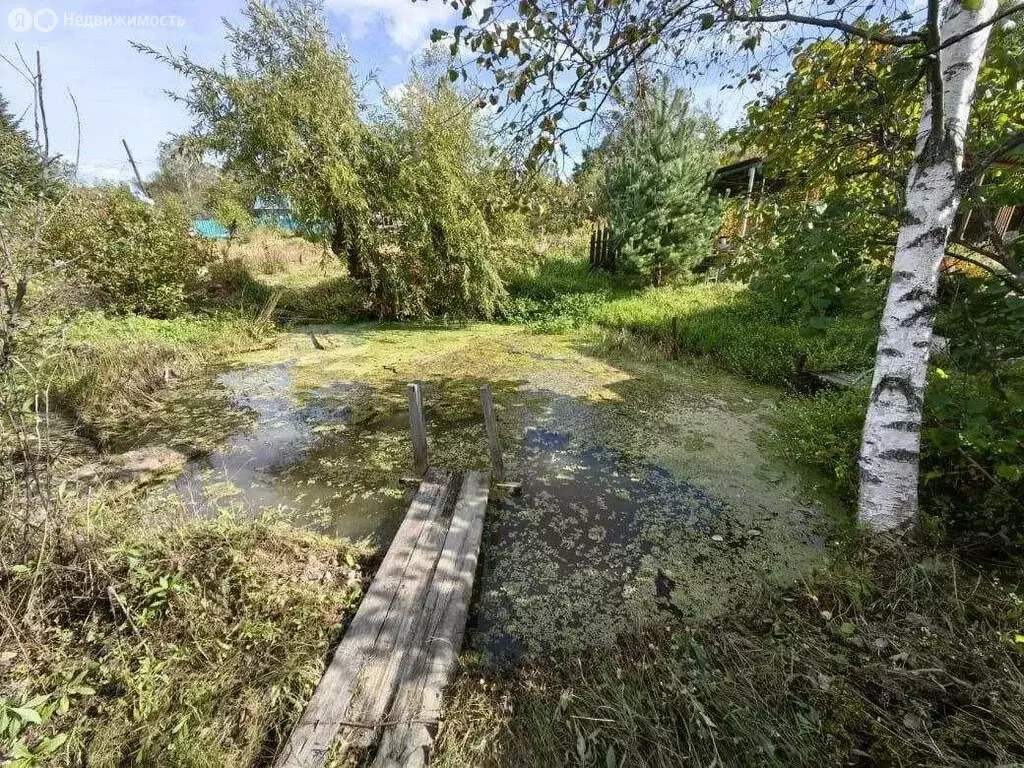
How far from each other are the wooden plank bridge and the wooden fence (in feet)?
33.8

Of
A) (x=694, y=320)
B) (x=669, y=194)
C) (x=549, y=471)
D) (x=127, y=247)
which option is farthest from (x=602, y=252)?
(x=127, y=247)

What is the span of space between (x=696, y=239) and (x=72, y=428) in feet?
36.4

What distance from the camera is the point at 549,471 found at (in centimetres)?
400

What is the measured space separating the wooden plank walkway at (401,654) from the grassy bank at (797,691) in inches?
6.2

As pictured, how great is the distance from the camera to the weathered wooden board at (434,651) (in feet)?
5.51

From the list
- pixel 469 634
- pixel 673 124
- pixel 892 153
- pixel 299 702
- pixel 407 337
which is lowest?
pixel 469 634

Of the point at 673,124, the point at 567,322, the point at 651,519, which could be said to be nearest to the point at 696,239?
the point at 673,124

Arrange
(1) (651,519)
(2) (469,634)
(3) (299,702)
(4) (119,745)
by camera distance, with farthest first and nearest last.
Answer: (1) (651,519), (2) (469,634), (3) (299,702), (4) (119,745)

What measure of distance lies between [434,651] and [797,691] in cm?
159

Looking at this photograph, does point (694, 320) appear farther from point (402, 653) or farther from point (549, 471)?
point (402, 653)

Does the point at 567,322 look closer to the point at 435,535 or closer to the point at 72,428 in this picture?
the point at 435,535

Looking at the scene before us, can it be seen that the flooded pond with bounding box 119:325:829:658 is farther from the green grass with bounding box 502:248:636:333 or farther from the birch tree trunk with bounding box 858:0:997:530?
the green grass with bounding box 502:248:636:333

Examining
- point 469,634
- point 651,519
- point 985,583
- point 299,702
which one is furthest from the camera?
point 651,519

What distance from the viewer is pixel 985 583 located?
212 centimetres
